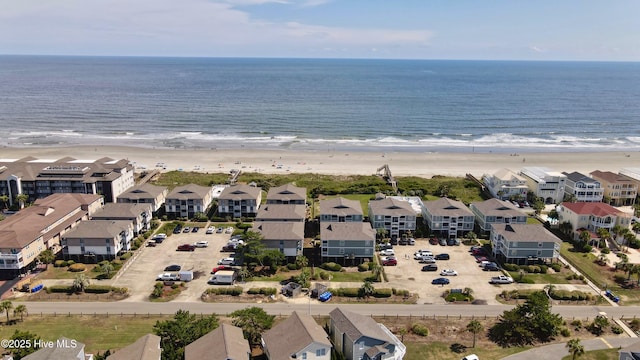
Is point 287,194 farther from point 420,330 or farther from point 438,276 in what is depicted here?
point 420,330

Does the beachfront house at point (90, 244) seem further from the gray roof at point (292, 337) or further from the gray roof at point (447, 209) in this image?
the gray roof at point (447, 209)

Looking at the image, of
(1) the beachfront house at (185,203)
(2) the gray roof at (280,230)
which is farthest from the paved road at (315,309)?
(1) the beachfront house at (185,203)

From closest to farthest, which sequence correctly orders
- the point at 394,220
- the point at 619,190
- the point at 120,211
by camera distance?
the point at 120,211 < the point at 394,220 < the point at 619,190

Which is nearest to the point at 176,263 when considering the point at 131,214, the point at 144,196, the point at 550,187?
the point at 131,214

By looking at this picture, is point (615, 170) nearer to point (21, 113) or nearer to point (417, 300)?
point (417, 300)

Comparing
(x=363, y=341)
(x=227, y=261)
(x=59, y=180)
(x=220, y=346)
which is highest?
(x=59, y=180)
